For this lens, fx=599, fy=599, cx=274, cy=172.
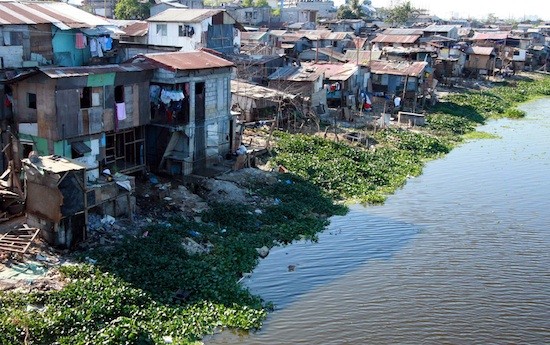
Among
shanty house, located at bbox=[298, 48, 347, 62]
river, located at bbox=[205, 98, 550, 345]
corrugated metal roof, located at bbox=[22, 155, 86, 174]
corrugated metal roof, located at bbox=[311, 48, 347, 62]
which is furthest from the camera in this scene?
shanty house, located at bbox=[298, 48, 347, 62]

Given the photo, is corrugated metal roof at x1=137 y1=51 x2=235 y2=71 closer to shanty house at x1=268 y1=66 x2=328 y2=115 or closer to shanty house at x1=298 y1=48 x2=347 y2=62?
shanty house at x1=268 y1=66 x2=328 y2=115

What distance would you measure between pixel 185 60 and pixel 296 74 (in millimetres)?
14412

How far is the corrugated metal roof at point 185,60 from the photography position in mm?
22458

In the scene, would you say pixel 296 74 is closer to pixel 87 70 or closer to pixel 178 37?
pixel 178 37

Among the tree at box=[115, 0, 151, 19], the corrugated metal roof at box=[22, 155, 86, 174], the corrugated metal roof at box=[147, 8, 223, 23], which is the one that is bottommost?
the corrugated metal roof at box=[22, 155, 86, 174]

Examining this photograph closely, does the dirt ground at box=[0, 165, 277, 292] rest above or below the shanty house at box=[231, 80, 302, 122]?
below

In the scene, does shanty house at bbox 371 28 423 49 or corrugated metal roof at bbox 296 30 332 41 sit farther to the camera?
corrugated metal roof at bbox 296 30 332 41

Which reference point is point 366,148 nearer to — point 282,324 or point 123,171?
point 123,171

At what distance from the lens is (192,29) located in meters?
39.5

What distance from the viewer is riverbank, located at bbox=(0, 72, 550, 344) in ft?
43.6

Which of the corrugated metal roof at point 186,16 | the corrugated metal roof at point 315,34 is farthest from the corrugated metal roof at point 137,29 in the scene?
the corrugated metal roof at point 315,34

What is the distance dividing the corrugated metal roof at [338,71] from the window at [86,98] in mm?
21171

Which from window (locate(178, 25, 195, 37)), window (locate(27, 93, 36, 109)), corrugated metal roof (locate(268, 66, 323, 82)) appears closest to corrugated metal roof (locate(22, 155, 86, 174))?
window (locate(27, 93, 36, 109))

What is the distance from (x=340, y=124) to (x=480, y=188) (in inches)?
426
